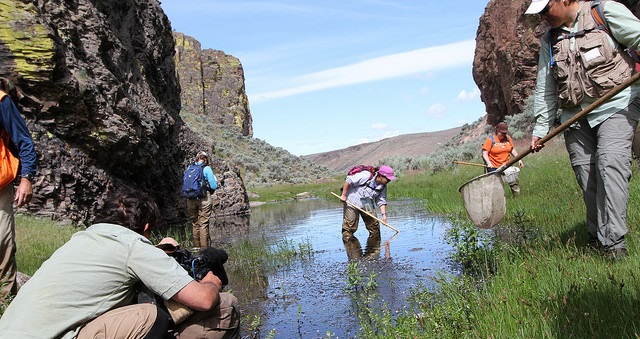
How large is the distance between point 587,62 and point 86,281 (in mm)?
4253

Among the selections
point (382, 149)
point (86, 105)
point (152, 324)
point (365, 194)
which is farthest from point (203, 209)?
point (382, 149)

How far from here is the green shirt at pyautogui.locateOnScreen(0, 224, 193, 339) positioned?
315 cm

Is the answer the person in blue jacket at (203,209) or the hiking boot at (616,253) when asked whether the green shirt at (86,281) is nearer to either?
the hiking boot at (616,253)

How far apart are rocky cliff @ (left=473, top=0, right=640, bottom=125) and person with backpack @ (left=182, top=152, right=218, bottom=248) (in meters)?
23.2

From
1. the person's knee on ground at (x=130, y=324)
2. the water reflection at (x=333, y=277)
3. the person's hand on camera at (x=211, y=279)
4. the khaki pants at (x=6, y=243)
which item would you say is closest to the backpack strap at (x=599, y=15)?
the water reflection at (x=333, y=277)

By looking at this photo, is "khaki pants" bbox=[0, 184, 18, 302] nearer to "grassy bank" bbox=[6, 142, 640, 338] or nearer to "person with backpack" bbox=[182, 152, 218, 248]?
"grassy bank" bbox=[6, 142, 640, 338]

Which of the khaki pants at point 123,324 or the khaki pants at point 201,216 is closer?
the khaki pants at point 123,324

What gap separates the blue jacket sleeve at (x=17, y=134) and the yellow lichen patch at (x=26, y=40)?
5754 millimetres

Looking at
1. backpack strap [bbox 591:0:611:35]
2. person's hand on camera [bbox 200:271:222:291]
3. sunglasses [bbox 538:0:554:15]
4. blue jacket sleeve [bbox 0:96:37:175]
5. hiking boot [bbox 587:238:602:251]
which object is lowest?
hiking boot [bbox 587:238:602:251]

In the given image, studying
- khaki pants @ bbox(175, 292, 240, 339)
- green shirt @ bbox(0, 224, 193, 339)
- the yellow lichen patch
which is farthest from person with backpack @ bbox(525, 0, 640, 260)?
the yellow lichen patch

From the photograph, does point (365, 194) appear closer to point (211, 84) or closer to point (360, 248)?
point (360, 248)

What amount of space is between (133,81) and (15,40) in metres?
7.14

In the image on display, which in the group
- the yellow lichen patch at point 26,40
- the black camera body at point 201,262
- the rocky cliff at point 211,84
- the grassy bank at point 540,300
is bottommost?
the grassy bank at point 540,300

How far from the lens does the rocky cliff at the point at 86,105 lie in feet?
34.8
